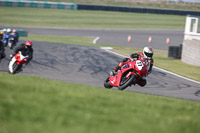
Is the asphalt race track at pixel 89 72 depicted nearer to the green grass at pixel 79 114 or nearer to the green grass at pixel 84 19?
the green grass at pixel 79 114

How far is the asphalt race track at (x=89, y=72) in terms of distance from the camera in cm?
1284

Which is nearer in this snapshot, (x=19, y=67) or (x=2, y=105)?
(x=2, y=105)

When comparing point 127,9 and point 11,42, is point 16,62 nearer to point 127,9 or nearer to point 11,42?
point 11,42

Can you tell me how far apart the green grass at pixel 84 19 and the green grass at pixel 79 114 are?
137 ft

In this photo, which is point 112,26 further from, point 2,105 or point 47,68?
point 2,105

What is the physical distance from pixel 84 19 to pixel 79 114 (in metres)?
51.0

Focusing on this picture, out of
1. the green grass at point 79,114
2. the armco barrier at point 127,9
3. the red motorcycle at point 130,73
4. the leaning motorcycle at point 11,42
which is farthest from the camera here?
the armco barrier at point 127,9

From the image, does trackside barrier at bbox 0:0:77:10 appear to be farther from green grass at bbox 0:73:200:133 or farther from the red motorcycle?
green grass at bbox 0:73:200:133

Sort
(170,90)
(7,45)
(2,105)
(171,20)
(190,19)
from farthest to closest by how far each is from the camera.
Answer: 1. (171,20)
2. (7,45)
3. (190,19)
4. (170,90)
5. (2,105)

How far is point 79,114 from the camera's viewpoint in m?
5.14

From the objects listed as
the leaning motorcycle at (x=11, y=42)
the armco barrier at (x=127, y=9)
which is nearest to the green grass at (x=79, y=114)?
the leaning motorcycle at (x=11, y=42)

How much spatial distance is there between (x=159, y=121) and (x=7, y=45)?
19893mm

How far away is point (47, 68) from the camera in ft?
53.3

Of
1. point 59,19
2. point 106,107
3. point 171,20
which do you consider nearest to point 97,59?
point 106,107
